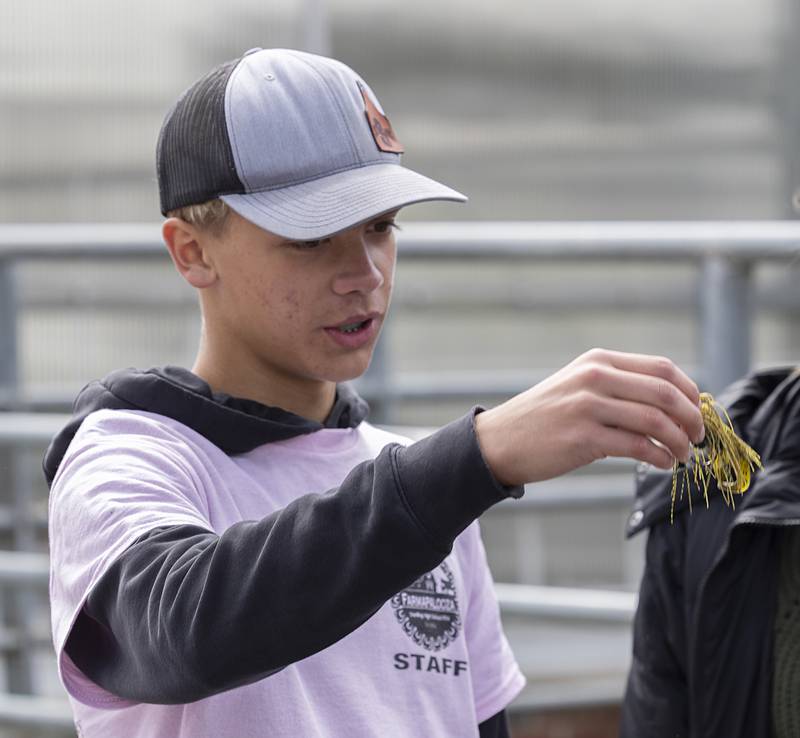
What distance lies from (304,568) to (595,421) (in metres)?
0.27

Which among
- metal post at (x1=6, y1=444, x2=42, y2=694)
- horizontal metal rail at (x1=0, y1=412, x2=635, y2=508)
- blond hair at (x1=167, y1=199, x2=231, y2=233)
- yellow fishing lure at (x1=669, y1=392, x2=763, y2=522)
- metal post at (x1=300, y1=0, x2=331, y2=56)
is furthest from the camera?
metal post at (x1=300, y1=0, x2=331, y2=56)

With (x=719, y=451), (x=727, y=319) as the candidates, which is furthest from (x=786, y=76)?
(x=719, y=451)

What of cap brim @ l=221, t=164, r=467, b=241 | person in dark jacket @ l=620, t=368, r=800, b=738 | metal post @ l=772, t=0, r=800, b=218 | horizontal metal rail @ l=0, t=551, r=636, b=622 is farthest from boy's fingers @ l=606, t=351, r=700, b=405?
metal post @ l=772, t=0, r=800, b=218

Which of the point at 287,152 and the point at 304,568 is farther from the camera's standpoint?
the point at 287,152

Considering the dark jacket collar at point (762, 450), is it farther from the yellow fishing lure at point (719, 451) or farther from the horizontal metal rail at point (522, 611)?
the horizontal metal rail at point (522, 611)

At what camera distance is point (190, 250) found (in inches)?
67.9

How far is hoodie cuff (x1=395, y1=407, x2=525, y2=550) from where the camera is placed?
119 cm

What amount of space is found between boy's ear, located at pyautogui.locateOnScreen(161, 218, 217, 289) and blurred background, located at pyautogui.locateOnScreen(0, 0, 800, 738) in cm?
262

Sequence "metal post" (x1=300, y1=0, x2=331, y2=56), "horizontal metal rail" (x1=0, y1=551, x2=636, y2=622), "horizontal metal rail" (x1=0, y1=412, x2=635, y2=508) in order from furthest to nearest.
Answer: "metal post" (x1=300, y1=0, x2=331, y2=56), "horizontal metal rail" (x1=0, y1=412, x2=635, y2=508), "horizontal metal rail" (x1=0, y1=551, x2=636, y2=622)

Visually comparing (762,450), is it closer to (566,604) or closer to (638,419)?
(638,419)

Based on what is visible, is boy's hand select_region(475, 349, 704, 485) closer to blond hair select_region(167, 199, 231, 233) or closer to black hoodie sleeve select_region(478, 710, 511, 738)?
blond hair select_region(167, 199, 231, 233)

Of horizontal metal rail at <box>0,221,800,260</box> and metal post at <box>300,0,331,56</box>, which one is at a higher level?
metal post at <box>300,0,331,56</box>

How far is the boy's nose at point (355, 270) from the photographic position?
161 cm

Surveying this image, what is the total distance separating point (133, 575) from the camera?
4.26ft
